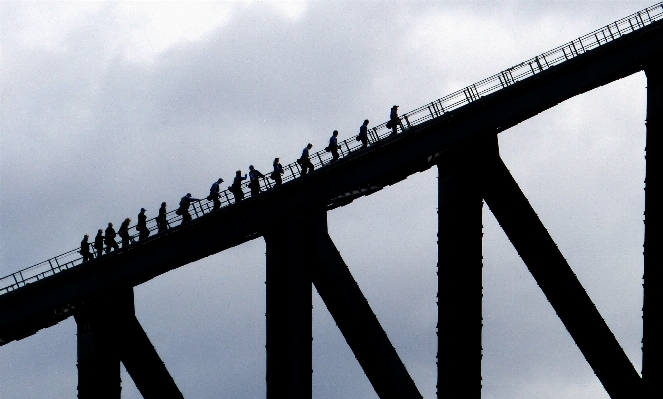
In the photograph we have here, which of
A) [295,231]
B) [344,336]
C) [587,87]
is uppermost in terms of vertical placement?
[587,87]

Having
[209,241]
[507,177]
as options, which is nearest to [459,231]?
[507,177]

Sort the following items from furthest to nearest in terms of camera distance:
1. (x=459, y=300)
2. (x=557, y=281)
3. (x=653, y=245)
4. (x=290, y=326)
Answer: (x=653, y=245), (x=557, y=281), (x=459, y=300), (x=290, y=326)

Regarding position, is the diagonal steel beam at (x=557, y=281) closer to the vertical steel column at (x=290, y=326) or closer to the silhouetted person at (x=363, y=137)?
the silhouetted person at (x=363, y=137)

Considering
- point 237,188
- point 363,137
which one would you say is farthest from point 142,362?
point 363,137

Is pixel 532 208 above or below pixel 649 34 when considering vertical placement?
below

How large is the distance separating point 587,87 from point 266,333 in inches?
509

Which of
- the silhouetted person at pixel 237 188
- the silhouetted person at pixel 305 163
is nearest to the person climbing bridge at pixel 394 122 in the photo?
the silhouetted person at pixel 305 163

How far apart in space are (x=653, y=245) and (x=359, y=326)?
382 inches

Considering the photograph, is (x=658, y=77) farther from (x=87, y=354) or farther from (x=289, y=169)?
(x=87, y=354)

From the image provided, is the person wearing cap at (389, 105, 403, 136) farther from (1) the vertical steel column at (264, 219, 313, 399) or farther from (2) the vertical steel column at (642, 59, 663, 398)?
(2) the vertical steel column at (642, 59, 663, 398)

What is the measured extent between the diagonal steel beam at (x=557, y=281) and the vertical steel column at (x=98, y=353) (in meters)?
12.2

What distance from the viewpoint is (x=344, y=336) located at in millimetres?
38469

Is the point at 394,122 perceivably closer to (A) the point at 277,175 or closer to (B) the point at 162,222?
(A) the point at 277,175

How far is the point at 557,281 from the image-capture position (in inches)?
1538
